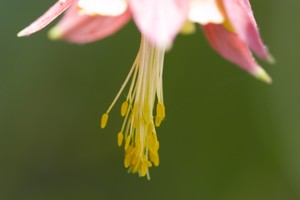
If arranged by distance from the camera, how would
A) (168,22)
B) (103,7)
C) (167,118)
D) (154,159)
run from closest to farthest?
(168,22) < (103,7) < (154,159) < (167,118)

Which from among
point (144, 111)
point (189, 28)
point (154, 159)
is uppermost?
point (189, 28)

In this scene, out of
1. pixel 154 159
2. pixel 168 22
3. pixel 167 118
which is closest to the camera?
pixel 168 22

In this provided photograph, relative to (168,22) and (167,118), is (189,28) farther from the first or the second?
(167,118)

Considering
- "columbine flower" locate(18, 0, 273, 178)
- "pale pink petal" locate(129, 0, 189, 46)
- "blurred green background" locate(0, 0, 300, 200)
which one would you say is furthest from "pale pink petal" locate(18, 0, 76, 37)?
"blurred green background" locate(0, 0, 300, 200)

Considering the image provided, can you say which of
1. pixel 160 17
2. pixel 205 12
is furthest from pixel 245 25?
pixel 160 17

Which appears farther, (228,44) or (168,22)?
(228,44)

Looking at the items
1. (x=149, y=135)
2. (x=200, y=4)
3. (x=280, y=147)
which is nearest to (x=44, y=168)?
(x=280, y=147)

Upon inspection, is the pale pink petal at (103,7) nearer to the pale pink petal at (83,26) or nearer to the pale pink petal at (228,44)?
the pale pink petal at (83,26)

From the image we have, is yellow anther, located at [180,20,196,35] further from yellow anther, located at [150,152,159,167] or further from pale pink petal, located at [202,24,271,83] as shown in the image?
yellow anther, located at [150,152,159,167]
